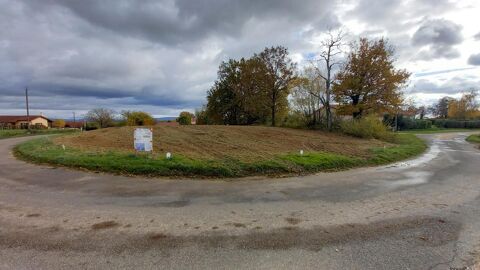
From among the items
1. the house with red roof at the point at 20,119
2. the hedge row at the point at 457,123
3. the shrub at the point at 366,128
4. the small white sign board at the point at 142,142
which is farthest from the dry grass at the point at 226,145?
the house with red roof at the point at 20,119

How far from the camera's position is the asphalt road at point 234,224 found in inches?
141

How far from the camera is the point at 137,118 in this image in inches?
1961

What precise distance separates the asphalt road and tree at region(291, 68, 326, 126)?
19.0 m

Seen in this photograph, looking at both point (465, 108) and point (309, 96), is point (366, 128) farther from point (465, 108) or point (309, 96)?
point (465, 108)

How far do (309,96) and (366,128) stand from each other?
21.2 ft

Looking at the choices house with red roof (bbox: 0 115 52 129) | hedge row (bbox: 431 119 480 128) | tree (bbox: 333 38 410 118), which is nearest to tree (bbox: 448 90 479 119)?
hedge row (bbox: 431 119 480 128)

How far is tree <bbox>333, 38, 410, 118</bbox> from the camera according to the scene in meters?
25.0

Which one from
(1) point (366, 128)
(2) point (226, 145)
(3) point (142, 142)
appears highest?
(1) point (366, 128)

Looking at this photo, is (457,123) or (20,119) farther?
(20,119)

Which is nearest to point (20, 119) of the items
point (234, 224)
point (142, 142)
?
point (142, 142)

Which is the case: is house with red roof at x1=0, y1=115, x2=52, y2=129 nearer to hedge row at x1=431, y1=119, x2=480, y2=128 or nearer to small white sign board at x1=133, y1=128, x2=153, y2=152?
small white sign board at x1=133, y1=128, x2=153, y2=152

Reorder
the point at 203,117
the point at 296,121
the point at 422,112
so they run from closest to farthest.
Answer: the point at 296,121
the point at 203,117
the point at 422,112

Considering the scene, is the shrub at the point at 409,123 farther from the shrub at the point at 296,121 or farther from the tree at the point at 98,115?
the tree at the point at 98,115

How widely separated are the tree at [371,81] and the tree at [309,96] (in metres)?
1.69
